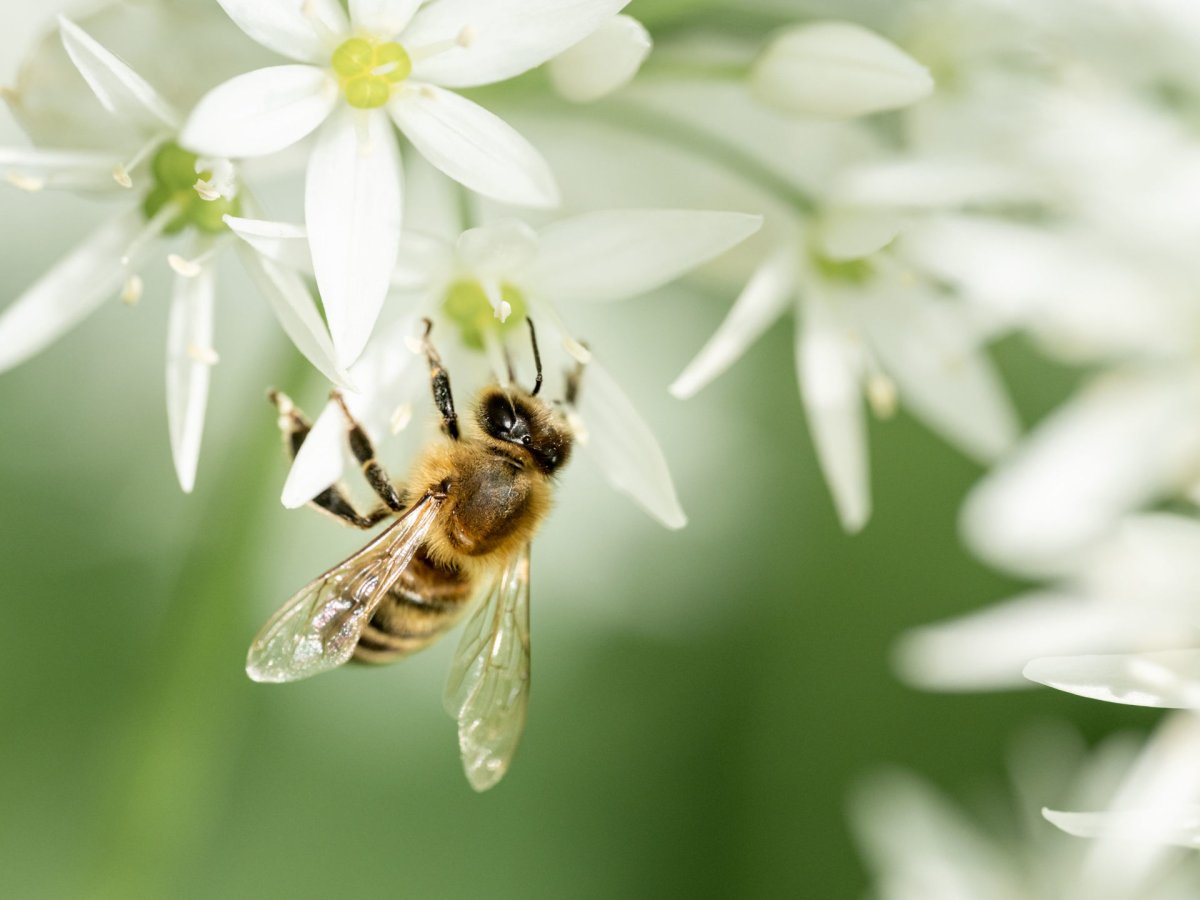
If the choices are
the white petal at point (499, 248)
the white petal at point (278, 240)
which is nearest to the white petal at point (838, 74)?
the white petal at point (499, 248)

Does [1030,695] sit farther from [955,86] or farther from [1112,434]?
[955,86]

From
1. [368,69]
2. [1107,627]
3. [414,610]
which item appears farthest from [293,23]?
[1107,627]

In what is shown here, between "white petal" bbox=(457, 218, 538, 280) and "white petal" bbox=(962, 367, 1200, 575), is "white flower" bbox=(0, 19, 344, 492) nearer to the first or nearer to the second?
"white petal" bbox=(457, 218, 538, 280)

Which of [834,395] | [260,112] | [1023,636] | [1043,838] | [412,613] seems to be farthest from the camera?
[1043,838]

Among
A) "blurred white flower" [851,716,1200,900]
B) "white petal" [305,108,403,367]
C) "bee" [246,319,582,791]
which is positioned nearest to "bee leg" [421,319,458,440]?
"bee" [246,319,582,791]

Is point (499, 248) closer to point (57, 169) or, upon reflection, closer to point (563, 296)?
point (563, 296)

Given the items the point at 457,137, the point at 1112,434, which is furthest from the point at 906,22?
the point at 457,137

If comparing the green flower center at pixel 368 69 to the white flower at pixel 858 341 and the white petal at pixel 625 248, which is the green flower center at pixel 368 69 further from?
the white flower at pixel 858 341
